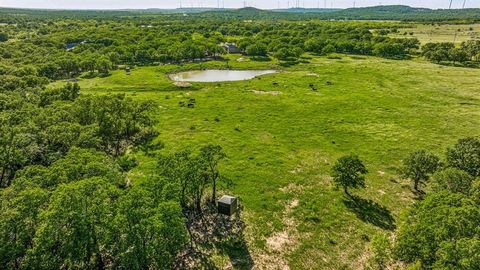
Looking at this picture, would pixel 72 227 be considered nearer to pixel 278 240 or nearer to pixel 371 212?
pixel 278 240

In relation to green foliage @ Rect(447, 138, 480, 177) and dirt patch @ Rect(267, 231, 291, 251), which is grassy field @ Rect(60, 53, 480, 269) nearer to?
dirt patch @ Rect(267, 231, 291, 251)

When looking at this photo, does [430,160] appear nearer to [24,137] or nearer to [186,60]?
[24,137]

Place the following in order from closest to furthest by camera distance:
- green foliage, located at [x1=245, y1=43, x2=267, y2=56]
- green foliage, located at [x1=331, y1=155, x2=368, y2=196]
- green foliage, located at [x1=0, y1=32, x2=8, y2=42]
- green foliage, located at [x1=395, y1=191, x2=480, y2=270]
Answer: green foliage, located at [x1=395, y1=191, x2=480, y2=270] < green foliage, located at [x1=331, y1=155, x2=368, y2=196] < green foliage, located at [x1=245, y1=43, x2=267, y2=56] < green foliage, located at [x1=0, y1=32, x2=8, y2=42]

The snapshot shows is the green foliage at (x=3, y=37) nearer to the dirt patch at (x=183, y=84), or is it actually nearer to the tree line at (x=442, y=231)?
the dirt patch at (x=183, y=84)

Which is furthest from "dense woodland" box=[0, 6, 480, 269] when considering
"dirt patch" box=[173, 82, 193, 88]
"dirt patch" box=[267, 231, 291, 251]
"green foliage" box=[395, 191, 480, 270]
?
"dirt patch" box=[173, 82, 193, 88]

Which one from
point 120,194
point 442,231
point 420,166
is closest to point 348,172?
point 420,166
